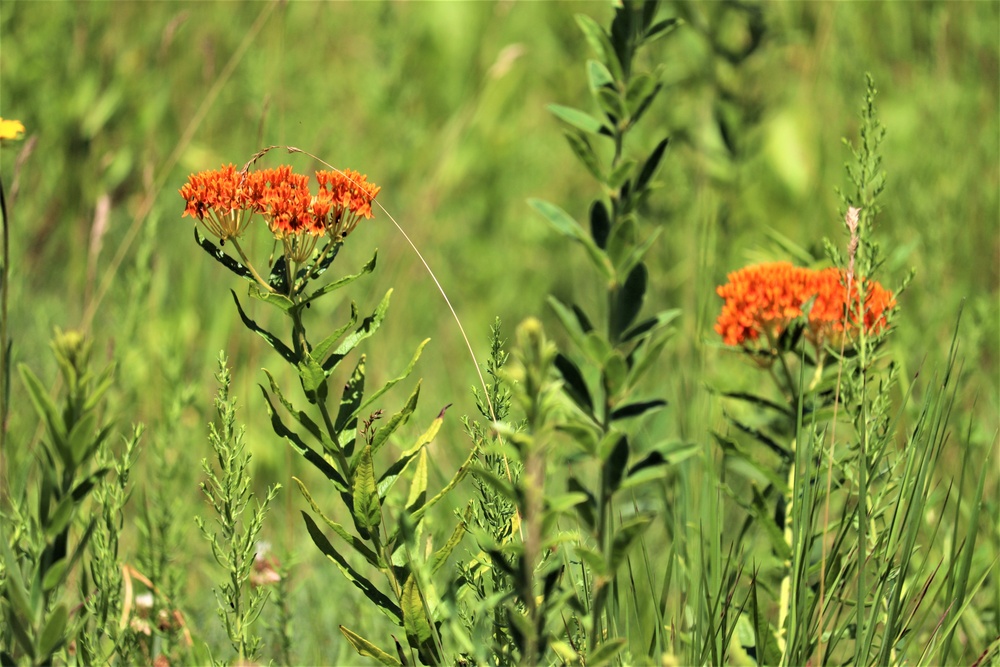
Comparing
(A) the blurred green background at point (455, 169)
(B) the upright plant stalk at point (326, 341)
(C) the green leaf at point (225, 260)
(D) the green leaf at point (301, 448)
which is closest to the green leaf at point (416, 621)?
(B) the upright plant stalk at point (326, 341)

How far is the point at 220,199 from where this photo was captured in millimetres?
961

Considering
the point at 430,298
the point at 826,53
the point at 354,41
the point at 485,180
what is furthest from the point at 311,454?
the point at 354,41

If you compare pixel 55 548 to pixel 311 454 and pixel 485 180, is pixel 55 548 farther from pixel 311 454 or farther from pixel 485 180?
pixel 485 180

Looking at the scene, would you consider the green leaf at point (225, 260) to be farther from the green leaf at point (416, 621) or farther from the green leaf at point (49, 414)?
the green leaf at point (416, 621)

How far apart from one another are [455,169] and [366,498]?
2.40 meters

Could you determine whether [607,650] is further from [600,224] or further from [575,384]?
[600,224]

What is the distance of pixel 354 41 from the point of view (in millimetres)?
4250

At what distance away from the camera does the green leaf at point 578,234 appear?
87 centimetres

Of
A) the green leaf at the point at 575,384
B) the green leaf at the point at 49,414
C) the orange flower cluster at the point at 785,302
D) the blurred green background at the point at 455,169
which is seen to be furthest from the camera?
the blurred green background at the point at 455,169

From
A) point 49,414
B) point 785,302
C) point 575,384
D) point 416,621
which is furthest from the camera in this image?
point 785,302

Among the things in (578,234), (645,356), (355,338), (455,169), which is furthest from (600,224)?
(455,169)

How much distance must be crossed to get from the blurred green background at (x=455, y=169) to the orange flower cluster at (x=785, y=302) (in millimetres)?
569

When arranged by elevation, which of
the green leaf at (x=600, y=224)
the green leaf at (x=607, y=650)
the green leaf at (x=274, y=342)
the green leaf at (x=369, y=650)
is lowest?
the green leaf at (x=607, y=650)

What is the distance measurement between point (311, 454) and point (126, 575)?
19.2 inches
